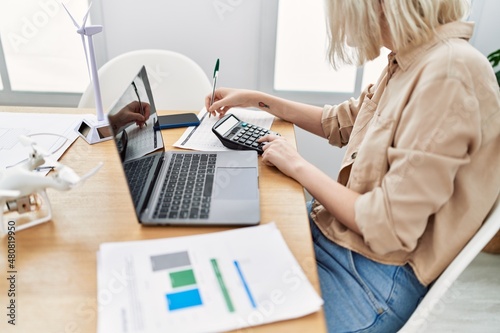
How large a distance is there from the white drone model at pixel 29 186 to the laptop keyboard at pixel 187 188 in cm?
16

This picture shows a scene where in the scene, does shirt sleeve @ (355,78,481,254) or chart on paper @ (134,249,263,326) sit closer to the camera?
chart on paper @ (134,249,263,326)

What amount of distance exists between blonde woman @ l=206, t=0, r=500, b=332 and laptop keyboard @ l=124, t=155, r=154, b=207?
30cm

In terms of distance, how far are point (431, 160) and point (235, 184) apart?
378mm

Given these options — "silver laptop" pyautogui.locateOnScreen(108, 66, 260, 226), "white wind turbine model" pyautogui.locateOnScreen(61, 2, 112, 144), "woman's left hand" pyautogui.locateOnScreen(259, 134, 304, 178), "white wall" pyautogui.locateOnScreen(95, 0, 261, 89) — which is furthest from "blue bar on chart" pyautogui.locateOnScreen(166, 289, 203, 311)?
"white wall" pyautogui.locateOnScreen(95, 0, 261, 89)

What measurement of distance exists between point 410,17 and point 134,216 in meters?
0.63

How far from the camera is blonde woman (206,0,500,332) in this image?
696 millimetres

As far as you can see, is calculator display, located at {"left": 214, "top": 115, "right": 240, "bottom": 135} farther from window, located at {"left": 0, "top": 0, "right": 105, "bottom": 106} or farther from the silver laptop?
window, located at {"left": 0, "top": 0, "right": 105, "bottom": 106}

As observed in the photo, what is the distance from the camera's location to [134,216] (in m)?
0.80

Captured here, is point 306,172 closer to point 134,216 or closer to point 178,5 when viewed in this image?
point 134,216

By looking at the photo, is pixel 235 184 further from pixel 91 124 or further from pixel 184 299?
pixel 91 124

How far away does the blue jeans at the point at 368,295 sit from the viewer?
2.60 ft

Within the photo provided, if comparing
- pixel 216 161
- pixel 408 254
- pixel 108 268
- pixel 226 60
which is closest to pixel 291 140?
pixel 216 161

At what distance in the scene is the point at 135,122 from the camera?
891 millimetres

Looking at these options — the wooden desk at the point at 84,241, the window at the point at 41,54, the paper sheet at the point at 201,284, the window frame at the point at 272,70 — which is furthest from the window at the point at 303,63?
the paper sheet at the point at 201,284
